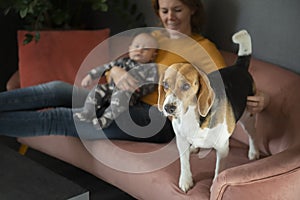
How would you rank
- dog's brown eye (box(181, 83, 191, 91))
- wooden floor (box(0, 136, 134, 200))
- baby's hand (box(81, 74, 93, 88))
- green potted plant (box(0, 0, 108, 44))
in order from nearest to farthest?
dog's brown eye (box(181, 83, 191, 91)) < baby's hand (box(81, 74, 93, 88)) < wooden floor (box(0, 136, 134, 200)) < green potted plant (box(0, 0, 108, 44))

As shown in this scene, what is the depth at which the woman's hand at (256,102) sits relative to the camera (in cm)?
164

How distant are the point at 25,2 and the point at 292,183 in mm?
1604

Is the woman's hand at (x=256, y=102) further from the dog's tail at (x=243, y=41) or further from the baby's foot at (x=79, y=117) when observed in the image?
the baby's foot at (x=79, y=117)

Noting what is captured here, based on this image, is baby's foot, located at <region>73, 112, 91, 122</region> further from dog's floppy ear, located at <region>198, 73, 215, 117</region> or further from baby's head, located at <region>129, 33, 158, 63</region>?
dog's floppy ear, located at <region>198, 73, 215, 117</region>

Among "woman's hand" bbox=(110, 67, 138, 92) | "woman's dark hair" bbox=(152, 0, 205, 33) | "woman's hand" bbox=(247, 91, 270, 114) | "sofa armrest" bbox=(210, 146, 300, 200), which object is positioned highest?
"woman's dark hair" bbox=(152, 0, 205, 33)

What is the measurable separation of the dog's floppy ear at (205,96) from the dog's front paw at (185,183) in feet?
1.02

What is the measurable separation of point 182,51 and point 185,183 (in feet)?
1.94

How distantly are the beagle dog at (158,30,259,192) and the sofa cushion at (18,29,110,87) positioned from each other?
94cm

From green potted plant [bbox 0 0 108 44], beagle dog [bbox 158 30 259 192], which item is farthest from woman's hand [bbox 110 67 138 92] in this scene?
green potted plant [bbox 0 0 108 44]

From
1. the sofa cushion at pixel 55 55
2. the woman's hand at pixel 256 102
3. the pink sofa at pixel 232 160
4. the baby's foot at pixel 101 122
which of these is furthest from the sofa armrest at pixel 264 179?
the sofa cushion at pixel 55 55

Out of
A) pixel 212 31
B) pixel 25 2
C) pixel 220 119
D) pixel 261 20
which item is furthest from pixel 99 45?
pixel 220 119

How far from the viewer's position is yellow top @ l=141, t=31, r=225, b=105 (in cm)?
183

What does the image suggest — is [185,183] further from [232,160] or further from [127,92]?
[127,92]

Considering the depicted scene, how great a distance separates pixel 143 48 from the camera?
198cm
